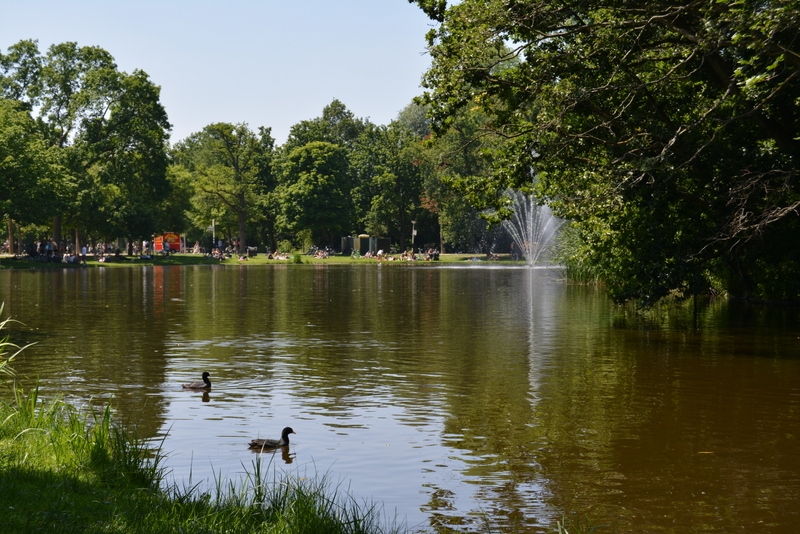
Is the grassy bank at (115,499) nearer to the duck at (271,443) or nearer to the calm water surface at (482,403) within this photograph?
the calm water surface at (482,403)

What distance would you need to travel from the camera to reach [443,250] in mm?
131625

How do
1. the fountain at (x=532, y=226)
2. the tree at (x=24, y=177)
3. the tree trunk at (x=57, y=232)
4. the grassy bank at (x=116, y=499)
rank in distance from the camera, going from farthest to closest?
1. the fountain at (x=532, y=226)
2. the tree trunk at (x=57, y=232)
3. the tree at (x=24, y=177)
4. the grassy bank at (x=116, y=499)

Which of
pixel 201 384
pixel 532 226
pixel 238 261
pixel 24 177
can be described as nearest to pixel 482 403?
pixel 201 384

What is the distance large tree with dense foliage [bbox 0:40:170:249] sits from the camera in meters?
Answer: 101

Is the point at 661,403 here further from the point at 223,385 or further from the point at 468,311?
the point at 468,311

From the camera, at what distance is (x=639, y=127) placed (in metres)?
26.7

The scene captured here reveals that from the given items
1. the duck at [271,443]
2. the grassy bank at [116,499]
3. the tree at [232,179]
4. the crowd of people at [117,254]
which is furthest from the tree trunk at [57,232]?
the grassy bank at [116,499]

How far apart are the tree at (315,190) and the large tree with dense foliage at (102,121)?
958 inches

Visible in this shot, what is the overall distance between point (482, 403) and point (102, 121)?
309ft

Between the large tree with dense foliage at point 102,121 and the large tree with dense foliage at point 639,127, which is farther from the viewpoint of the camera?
the large tree with dense foliage at point 102,121

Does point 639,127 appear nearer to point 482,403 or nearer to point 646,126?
point 646,126

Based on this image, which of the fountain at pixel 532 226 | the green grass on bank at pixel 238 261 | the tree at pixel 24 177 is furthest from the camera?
the fountain at pixel 532 226

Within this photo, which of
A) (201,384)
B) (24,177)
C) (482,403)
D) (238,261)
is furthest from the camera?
(238,261)

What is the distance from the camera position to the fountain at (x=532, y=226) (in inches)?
3831
